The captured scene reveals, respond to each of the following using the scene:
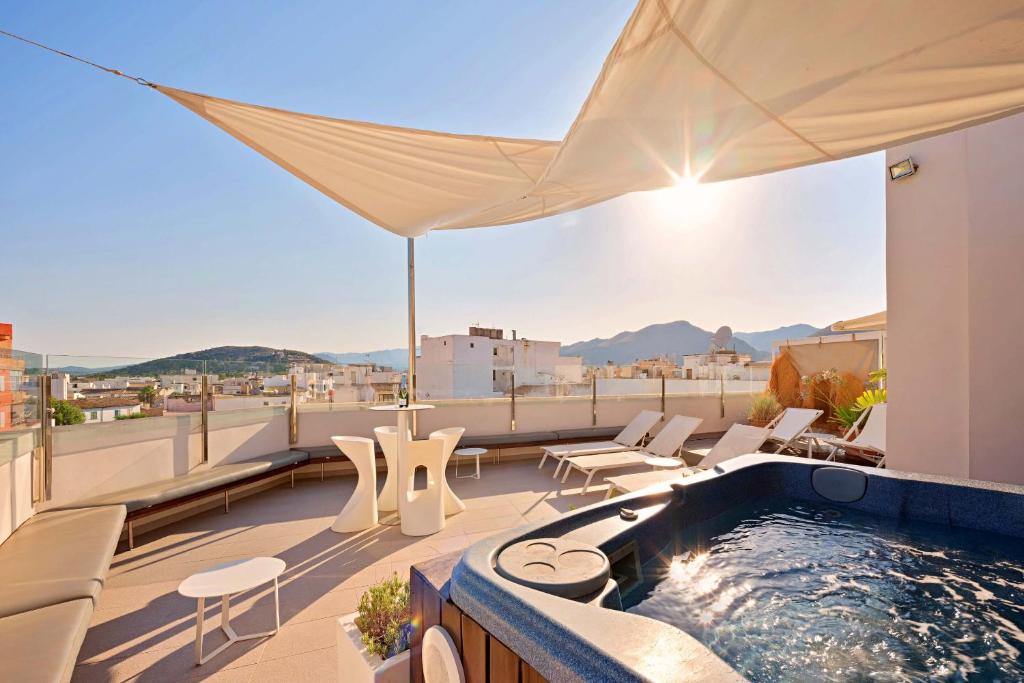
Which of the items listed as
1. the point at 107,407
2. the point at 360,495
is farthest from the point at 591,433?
the point at 107,407

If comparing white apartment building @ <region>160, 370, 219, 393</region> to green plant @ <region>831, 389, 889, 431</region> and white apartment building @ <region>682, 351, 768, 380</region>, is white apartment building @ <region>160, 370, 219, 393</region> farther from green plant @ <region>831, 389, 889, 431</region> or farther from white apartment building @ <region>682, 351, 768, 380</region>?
green plant @ <region>831, 389, 889, 431</region>

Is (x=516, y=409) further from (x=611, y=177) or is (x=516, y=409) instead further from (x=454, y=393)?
(x=611, y=177)

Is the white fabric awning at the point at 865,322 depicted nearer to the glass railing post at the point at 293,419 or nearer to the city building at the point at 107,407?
the glass railing post at the point at 293,419

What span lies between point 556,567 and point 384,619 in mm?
729

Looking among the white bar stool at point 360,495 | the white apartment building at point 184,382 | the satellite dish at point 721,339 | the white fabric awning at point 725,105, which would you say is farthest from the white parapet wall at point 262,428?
the satellite dish at point 721,339

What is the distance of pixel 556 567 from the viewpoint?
5.05 ft

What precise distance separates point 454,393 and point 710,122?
504 cm

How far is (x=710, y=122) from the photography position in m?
2.13

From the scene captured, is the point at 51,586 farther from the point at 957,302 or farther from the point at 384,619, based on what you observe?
the point at 957,302

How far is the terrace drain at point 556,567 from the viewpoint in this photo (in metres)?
1.42

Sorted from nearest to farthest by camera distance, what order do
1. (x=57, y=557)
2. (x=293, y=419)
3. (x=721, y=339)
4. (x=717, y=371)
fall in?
(x=57, y=557), (x=293, y=419), (x=717, y=371), (x=721, y=339)

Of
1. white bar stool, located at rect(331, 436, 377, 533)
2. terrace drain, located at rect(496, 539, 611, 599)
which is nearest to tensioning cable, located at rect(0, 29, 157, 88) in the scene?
white bar stool, located at rect(331, 436, 377, 533)

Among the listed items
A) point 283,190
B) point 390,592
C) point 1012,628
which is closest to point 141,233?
point 283,190

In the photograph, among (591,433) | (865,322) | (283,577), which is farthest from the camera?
(865,322)
